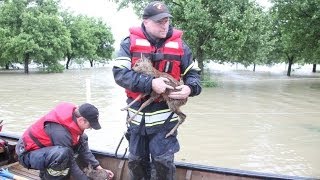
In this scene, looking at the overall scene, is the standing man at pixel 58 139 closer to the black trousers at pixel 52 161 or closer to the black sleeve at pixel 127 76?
the black trousers at pixel 52 161

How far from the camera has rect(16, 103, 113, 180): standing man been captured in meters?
3.96

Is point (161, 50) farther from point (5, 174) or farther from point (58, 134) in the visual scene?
point (5, 174)

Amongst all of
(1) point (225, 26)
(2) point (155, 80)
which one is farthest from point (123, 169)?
(1) point (225, 26)

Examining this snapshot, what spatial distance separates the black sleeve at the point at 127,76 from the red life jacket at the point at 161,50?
0.05m

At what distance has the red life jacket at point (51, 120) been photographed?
4020 millimetres

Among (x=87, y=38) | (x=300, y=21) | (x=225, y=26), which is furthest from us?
(x=87, y=38)

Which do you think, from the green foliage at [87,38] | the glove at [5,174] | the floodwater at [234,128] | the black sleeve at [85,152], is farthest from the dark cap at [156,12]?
the green foliage at [87,38]

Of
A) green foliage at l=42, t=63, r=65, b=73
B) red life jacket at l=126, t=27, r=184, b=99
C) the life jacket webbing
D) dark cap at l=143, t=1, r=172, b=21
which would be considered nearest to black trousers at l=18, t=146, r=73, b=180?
red life jacket at l=126, t=27, r=184, b=99

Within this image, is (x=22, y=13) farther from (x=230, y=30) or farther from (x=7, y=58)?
(x=230, y=30)

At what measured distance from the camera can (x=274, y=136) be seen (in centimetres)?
1027

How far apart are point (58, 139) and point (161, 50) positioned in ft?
4.39

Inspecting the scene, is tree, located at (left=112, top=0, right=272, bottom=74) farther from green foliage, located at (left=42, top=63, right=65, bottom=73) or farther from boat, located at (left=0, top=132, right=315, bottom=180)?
green foliage, located at (left=42, top=63, right=65, bottom=73)

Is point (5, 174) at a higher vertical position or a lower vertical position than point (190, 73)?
lower

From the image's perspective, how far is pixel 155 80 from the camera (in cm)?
336
